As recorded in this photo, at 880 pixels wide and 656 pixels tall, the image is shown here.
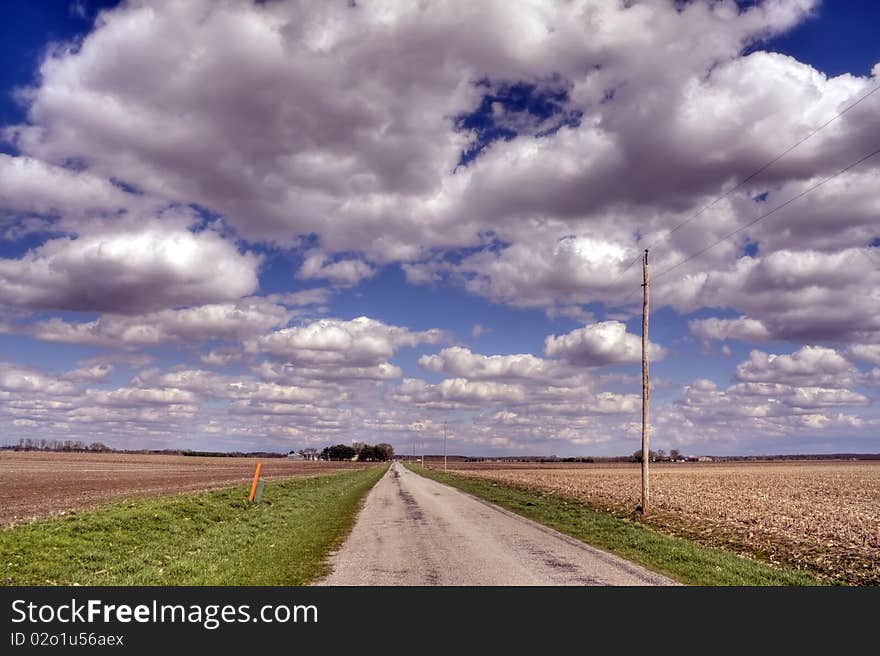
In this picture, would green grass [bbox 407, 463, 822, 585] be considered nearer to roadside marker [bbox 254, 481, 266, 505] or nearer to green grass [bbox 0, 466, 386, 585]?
green grass [bbox 0, 466, 386, 585]

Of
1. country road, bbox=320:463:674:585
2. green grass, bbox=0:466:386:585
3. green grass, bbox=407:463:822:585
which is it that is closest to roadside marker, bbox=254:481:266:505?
green grass, bbox=0:466:386:585

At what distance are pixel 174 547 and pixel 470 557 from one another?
303 inches

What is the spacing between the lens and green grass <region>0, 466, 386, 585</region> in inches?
494

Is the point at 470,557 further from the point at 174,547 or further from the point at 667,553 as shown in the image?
the point at 174,547

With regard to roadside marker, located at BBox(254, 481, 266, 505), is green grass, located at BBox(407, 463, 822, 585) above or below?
above

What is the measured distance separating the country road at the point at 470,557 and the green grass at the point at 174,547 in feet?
2.92

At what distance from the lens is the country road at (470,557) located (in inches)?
477

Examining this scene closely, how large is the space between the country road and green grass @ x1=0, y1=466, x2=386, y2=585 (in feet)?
2.92

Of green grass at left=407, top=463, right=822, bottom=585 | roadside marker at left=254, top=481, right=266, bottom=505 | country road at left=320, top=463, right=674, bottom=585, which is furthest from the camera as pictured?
roadside marker at left=254, top=481, right=266, bottom=505

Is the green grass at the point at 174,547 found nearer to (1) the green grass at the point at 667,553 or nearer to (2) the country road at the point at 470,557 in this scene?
(2) the country road at the point at 470,557

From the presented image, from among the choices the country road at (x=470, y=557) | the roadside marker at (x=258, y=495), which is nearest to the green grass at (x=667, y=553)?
the country road at (x=470, y=557)
